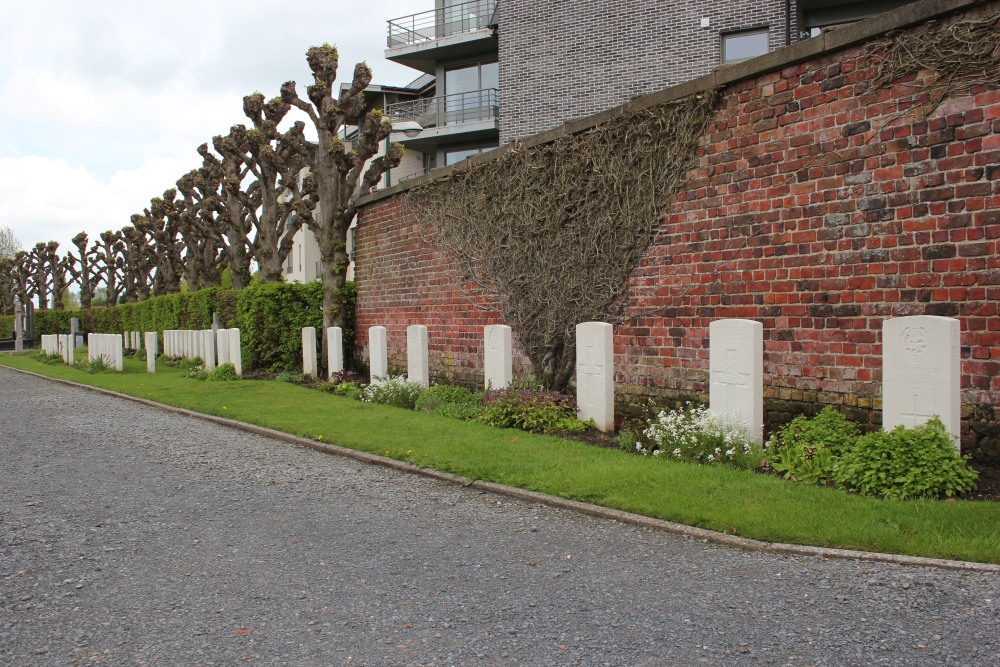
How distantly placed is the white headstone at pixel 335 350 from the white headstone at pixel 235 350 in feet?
9.53

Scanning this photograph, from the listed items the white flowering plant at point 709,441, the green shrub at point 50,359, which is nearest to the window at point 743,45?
the white flowering plant at point 709,441

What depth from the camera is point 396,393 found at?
38.7ft

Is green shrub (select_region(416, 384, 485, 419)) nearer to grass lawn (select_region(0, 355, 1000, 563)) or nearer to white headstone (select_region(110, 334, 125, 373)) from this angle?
grass lawn (select_region(0, 355, 1000, 563))

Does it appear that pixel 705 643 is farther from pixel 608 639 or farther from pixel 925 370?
pixel 925 370

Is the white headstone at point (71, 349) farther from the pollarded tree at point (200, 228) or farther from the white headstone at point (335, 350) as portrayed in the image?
the white headstone at point (335, 350)

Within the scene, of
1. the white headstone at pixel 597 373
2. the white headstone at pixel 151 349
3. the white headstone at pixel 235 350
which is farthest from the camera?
the white headstone at pixel 151 349

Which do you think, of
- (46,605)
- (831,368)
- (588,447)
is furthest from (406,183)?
(46,605)

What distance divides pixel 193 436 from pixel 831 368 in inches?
281

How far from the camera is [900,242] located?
253 inches

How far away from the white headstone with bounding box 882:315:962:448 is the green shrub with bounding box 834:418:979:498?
0.12 m

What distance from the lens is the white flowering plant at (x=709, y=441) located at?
21.6ft

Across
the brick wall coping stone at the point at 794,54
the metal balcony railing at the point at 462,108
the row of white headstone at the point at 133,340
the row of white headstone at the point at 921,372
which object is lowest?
the row of white headstone at the point at 133,340

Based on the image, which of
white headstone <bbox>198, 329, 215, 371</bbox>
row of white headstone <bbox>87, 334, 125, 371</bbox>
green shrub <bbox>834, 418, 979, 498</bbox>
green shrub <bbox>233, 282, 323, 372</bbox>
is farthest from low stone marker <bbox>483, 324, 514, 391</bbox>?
row of white headstone <bbox>87, 334, 125, 371</bbox>

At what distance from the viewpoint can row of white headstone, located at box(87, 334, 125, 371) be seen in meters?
20.0
